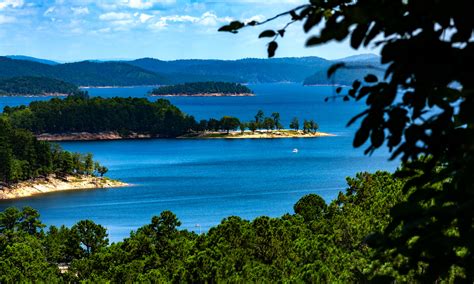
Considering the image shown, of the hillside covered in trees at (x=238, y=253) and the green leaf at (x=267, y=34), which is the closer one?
the green leaf at (x=267, y=34)

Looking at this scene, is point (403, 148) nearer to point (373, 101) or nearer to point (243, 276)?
point (373, 101)

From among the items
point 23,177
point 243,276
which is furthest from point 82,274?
point 23,177

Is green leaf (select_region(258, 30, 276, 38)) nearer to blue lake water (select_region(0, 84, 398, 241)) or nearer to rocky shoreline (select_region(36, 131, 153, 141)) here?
blue lake water (select_region(0, 84, 398, 241))

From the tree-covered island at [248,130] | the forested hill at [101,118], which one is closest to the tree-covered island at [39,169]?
the forested hill at [101,118]

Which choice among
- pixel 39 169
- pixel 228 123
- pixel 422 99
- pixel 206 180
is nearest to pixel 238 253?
pixel 422 99

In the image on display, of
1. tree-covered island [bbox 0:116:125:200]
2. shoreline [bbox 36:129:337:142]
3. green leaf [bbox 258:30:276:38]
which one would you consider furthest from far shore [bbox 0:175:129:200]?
green leaf [bbox 258:30:276:38]

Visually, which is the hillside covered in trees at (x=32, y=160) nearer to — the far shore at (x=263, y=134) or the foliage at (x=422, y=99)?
the far shore at (x=263, y=134)
